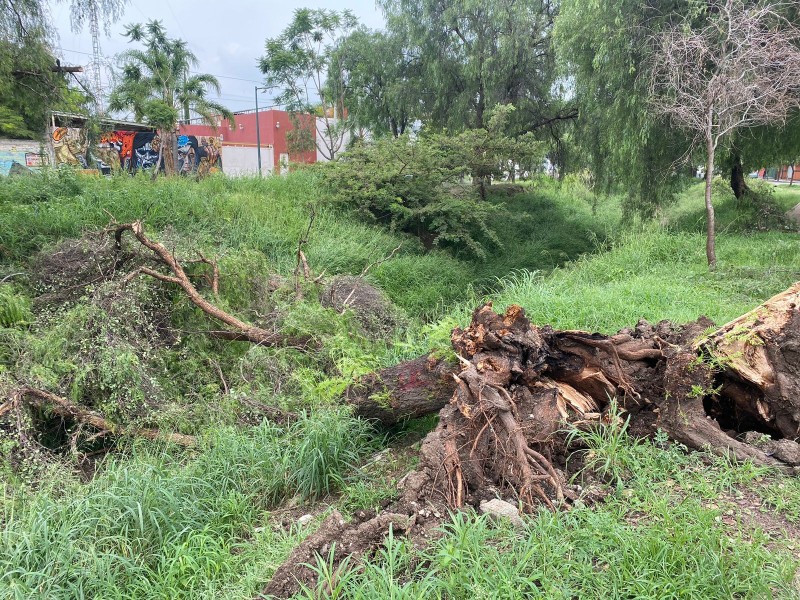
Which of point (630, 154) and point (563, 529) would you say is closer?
point (563, 529)

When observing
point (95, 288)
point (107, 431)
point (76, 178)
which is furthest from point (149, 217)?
point (107, 431)

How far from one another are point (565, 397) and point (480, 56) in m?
15.6

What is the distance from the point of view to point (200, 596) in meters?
2.46

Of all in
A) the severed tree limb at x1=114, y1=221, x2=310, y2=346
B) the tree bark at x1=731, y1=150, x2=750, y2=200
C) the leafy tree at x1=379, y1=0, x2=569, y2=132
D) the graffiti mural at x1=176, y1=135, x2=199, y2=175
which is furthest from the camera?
the graffiti mural at x1=176, y1=135, x2=199, y2=175

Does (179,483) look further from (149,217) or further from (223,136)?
(223,136)

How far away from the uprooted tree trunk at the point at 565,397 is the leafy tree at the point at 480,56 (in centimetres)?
1429

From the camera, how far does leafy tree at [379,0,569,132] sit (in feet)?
52.6

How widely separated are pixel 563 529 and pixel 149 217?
951 cm

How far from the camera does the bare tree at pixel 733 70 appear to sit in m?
7.86

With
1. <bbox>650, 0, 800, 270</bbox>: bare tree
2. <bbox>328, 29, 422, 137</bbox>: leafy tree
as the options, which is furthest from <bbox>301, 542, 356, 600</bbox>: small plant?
<bbox>328, 29, 422, 137</bbox>: leafy tree

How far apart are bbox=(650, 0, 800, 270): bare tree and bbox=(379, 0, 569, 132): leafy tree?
304 inches

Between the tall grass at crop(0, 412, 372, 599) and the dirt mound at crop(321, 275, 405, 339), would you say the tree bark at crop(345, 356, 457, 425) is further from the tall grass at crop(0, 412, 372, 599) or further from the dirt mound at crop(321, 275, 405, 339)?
the dirt mound at crop(321, 275, 405, 339)

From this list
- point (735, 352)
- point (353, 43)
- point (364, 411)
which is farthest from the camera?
point (353, 43)

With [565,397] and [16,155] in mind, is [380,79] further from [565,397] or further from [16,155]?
[565,397]
